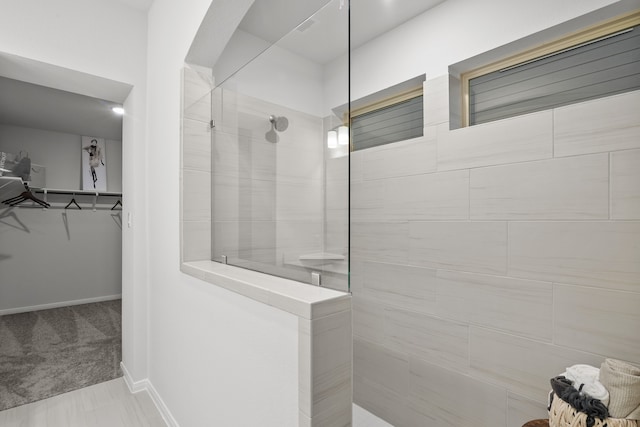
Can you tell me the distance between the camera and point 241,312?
1.14 m

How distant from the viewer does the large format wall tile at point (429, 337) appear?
1.78m

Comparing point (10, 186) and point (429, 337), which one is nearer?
point (429, 337)

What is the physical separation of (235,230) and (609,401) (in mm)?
1645

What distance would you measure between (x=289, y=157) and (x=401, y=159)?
3.71 ft

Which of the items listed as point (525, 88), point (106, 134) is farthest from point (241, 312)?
point (106, 134)

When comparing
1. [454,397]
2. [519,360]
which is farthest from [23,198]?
[519,360]

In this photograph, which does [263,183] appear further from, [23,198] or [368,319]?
[23,198]

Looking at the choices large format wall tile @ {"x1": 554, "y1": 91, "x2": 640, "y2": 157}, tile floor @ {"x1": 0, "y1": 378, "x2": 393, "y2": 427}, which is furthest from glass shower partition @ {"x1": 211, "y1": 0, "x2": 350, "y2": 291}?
tile floor @ {"x1": 0, "y1": 378, "x2": 393, "y2": 427}

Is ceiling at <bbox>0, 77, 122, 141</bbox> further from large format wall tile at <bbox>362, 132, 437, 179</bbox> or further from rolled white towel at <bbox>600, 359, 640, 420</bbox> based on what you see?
rolled white towel at <bbox>600, 359, 640, 420</bbox>

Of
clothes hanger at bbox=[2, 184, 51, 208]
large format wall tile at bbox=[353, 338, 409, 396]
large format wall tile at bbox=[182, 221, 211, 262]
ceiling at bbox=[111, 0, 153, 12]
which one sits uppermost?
ceiling at bbox=[111, 0, 153, 12]

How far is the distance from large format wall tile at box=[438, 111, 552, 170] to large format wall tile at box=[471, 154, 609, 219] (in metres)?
0.05

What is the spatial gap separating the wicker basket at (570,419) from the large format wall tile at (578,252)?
50 centimetres

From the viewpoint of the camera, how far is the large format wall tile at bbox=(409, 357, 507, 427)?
163cm

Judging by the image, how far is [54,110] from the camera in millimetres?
3553
